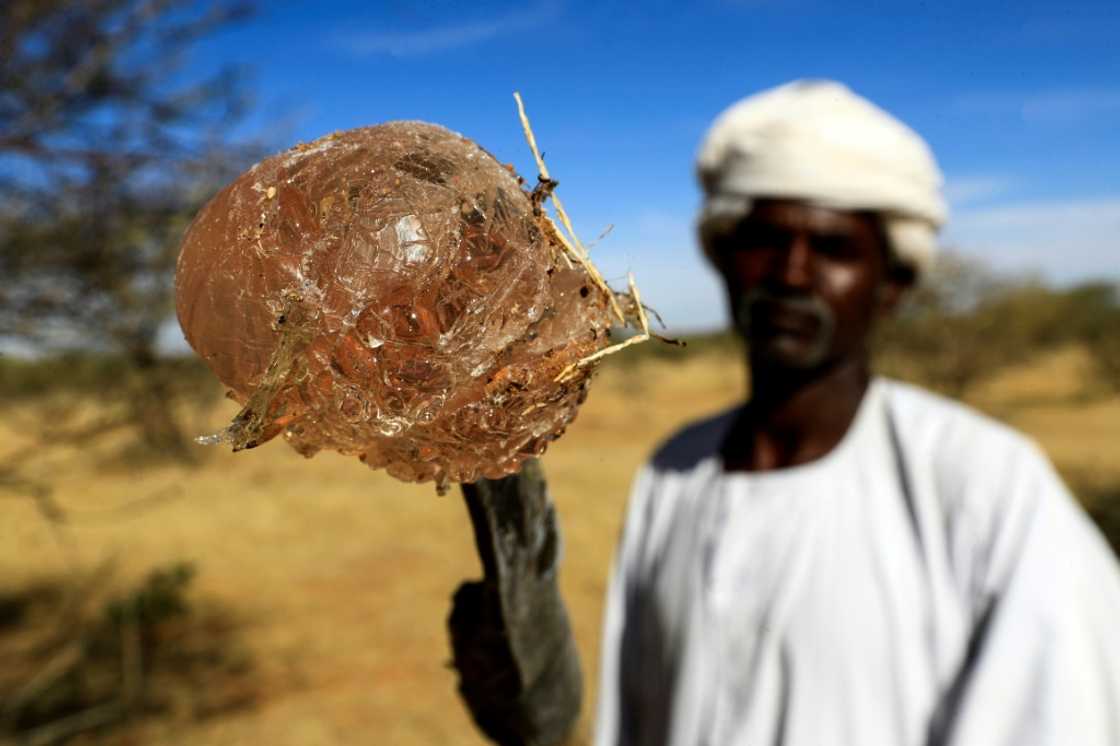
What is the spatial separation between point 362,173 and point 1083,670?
1839mm

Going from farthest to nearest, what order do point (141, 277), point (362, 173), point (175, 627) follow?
point (175, 627), point (141, 277), point (362, 173)

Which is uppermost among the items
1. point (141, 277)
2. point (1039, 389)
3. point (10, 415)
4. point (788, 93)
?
point (141, 277)

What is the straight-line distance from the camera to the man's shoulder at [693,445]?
2.76m

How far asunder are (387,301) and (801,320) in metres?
1.93

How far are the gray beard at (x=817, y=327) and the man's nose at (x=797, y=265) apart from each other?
4cm

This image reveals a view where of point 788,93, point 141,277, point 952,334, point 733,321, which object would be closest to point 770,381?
→ point 733,321

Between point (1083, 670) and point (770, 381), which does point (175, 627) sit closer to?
point (770, 381)

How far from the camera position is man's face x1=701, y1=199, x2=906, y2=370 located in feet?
8.05

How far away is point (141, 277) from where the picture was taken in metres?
4.02

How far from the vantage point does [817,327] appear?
2439 mm

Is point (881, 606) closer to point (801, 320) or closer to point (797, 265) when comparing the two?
point (801, 320)

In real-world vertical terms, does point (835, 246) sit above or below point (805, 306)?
above

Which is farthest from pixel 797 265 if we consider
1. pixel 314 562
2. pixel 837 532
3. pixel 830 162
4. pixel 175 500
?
pixel 175 500

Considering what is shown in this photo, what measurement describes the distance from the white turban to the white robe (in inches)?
23.9
